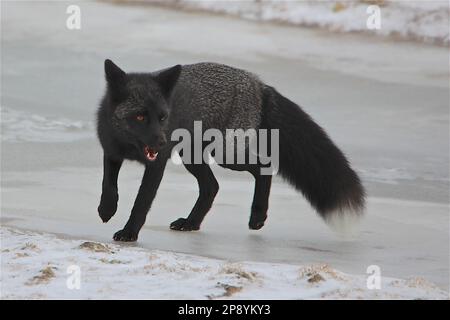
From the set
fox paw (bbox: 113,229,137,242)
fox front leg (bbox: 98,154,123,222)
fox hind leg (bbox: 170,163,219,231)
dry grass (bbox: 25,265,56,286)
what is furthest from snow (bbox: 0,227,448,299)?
fox hind leg (bbox: 170,163,219,231)

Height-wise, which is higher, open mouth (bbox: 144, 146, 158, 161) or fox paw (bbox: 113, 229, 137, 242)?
open mouth (bbox: 144, 146, 158, 161)

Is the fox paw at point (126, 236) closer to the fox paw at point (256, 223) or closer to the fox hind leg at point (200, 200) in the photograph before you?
the fox hind leg at point (200, 200)

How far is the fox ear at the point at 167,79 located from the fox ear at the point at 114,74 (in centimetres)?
22

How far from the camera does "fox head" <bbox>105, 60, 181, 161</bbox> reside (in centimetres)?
627

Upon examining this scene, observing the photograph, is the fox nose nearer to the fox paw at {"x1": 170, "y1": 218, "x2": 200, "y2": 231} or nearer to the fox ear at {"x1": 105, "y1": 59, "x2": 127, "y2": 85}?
the fox ear at {"x1": 105, "y1": 59, "x2": 127, "y2": 85}

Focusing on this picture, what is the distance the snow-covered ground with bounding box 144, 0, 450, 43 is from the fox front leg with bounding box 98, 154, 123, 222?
7169mm

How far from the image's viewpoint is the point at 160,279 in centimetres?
503

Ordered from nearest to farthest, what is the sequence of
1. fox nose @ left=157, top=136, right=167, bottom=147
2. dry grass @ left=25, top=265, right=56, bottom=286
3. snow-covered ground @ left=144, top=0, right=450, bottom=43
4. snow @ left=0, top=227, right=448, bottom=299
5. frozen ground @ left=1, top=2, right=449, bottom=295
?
snow @ left=0, top=227, right=448, bottom=299 < dry grass @ left=25, top=265, right=56, bottom=286 < fox nose @ left=157, top=136, right=167, bottom=147 < frozen ground @ left=1, top=2, right=449, bottom=295 < snow-covered ground @ left=144, top=0, right=450, bottom=43

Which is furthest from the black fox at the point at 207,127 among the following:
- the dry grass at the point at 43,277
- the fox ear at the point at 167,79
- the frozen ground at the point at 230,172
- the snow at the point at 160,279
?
the dry grass at the point at 43,277

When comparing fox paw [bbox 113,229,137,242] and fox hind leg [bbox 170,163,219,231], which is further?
fox hind leg [bbox 170,163,219,231]

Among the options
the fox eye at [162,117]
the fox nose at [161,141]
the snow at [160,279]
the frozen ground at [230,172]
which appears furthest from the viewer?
the frozen ground at [230,172]

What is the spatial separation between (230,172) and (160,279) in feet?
12.3

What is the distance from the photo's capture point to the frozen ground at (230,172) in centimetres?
655

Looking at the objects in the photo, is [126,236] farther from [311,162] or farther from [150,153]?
[311,162]
